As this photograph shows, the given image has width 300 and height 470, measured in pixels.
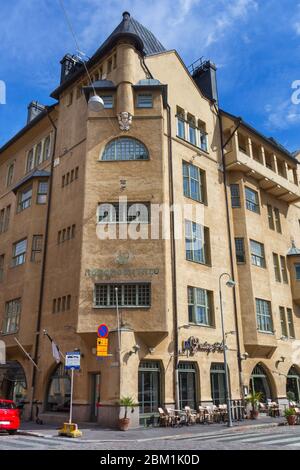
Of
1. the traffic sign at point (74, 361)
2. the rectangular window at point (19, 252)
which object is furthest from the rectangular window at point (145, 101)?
the traffic sign at point (74, 361)

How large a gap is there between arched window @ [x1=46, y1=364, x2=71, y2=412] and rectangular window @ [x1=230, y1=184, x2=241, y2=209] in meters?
Result: 17.0

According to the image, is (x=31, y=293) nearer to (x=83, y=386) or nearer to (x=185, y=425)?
(x=83, y=386)

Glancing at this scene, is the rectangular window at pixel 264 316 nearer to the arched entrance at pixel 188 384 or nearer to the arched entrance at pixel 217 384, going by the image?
the arched entrance at pixel 217 384

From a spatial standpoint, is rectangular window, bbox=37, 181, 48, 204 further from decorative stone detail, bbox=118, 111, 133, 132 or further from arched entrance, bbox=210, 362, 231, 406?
arched entrance, bbox=210, 362, 231, 406

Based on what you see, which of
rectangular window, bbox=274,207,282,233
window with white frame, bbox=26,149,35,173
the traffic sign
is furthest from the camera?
rectangular window, bbox=274,207,282,233

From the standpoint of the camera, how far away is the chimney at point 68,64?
1344 inches

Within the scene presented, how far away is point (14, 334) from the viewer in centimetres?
2836

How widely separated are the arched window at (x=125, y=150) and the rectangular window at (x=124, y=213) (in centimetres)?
326

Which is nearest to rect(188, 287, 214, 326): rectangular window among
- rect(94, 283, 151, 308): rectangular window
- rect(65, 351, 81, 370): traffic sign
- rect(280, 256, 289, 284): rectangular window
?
rect(94, 283, 151, 308): rectangular window

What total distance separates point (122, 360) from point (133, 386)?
144cm

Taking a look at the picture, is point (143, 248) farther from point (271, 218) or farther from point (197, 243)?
point (271, 218)

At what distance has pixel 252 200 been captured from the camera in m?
33.0

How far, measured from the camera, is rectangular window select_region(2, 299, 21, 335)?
2889 cm

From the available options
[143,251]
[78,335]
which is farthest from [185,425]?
[143,251]
